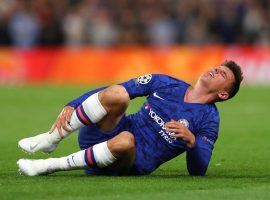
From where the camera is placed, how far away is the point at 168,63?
24.4 metres

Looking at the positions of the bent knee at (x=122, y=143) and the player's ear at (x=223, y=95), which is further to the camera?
the player's ear at (x=223, y=95)

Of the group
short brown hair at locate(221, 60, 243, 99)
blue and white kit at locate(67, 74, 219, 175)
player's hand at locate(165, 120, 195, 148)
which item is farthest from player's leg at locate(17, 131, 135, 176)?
short brown hair at locate(221, 60, 243, 99)

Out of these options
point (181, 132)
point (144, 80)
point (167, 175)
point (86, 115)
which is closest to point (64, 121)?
point (86, 115)

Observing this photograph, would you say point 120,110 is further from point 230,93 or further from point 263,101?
point 263,101

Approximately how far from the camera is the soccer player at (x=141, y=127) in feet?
28.7

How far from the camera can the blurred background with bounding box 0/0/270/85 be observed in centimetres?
2450

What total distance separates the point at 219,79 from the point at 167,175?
1.17 m

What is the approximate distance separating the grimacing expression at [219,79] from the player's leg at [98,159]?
3.23 ft

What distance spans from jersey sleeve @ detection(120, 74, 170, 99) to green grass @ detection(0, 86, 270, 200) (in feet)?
2.72

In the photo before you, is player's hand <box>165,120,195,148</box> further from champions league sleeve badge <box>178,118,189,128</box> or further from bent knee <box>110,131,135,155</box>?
bent knee <box>110,131,135,155</box>

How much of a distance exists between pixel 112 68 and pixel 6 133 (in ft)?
33.4

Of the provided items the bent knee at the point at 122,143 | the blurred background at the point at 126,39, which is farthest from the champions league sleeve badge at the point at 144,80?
the blurred background at the point at 126,39

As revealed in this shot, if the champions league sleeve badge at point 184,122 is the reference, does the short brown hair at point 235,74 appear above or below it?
above

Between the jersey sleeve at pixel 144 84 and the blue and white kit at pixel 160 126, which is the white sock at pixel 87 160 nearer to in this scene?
the blue and white kit at pixel 160 126
